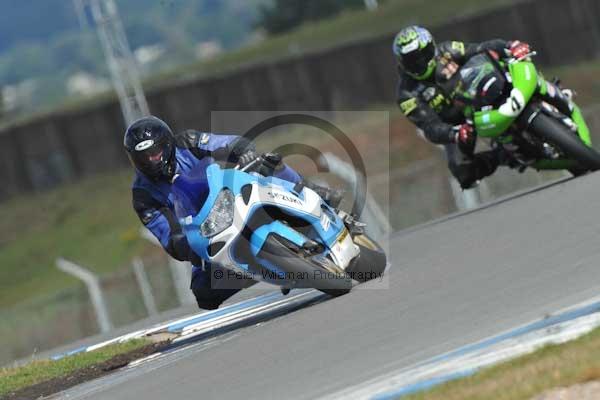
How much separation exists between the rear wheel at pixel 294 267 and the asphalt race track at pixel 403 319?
0.55 feet

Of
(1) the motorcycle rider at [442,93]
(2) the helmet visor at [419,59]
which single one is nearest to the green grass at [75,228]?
(1) the motorcycle rider at [442,93]

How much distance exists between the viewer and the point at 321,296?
1009 cm

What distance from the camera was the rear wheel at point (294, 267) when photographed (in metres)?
9.03

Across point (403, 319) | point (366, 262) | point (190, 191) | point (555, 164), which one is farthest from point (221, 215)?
point (555, 164)

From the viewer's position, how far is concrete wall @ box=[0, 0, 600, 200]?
115 feet

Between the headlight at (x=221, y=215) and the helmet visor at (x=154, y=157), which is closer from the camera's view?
the headlight at (x=221, y=215)

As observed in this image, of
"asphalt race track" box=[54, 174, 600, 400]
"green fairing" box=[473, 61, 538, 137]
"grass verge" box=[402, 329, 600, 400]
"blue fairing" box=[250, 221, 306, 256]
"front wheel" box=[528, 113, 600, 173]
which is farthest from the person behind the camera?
"green fairing" box=[473, 61, 538, 137]

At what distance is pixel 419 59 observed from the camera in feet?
43.6

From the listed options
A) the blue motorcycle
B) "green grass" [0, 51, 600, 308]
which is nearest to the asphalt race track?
the blue motorcycle

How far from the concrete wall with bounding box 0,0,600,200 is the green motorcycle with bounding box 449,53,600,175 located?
22.0 meters

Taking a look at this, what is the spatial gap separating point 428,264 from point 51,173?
26.9 m

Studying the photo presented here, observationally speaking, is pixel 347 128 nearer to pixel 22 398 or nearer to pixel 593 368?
pixel 22 398

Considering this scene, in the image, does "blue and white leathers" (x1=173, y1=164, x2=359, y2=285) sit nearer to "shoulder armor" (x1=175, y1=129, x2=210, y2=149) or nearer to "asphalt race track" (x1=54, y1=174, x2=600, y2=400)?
"asphalt race track" (x1=54, y1=174, x2=600, y2=400)

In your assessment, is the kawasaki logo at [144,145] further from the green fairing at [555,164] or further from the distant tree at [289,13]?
the distant tree at [289,13]
